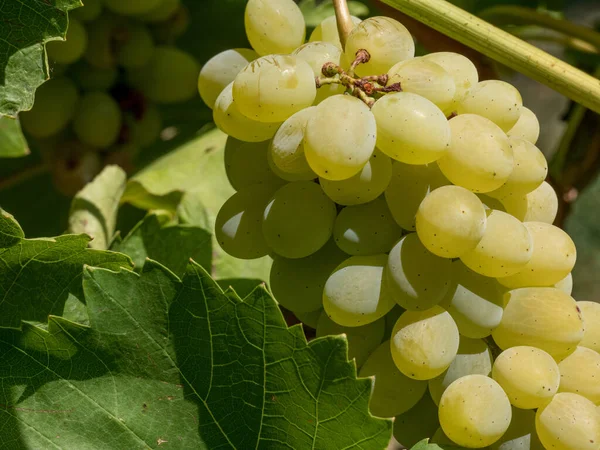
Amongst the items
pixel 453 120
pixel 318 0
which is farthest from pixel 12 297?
pixel 318 0

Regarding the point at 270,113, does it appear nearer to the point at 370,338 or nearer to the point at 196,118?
the point at 370,338

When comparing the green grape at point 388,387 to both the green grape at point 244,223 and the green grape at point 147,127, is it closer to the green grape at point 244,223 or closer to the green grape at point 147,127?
the green grape at point 244,223

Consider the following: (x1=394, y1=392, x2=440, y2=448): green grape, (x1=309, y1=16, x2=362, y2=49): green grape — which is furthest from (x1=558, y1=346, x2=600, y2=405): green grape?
(x1=309, y1=16, x2=362, y2=49): green grape

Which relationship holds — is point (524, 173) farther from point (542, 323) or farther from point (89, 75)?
point (89, 75)

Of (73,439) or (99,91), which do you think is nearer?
(73,439)

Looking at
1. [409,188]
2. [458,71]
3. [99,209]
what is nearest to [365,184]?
[409,188]

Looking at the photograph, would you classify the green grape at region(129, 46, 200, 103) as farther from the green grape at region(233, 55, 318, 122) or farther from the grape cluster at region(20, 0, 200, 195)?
the green grape at region(233, 55, 318, 122)
